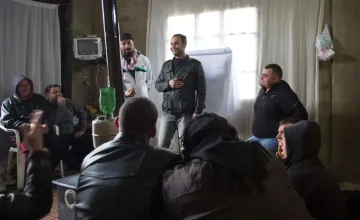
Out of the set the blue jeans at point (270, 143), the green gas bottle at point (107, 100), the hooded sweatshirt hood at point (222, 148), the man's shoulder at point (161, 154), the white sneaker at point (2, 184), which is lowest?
the white sneaker at point (2, 184)

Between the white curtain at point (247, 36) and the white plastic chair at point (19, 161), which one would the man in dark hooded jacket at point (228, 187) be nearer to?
the white curtain at point (247, 36)

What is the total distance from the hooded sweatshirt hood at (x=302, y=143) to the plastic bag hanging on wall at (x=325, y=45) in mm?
2015

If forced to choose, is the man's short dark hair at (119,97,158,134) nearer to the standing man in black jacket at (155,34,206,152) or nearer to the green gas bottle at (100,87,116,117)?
the green gas bottle at (100,87,116,117)

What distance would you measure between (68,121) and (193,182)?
10.5 ft

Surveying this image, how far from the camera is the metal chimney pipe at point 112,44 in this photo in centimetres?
208

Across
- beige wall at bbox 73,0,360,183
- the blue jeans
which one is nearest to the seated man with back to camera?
the blue jeans

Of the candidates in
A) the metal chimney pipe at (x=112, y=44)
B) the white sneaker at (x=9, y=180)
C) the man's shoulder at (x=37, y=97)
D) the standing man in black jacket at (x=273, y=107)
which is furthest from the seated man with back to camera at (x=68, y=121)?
the metal chimney pipe at (x=112, y=44)

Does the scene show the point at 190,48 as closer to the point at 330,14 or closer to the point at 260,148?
the point at 330,14

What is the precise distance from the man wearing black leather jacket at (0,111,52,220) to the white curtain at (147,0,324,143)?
2766 mm

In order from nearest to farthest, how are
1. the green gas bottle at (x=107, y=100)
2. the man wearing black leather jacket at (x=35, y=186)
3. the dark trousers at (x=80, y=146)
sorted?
1. the man wearing black leather jacket at (x=35, y=186)
2. the green gas bottle at (x=107, y=100)
3. the dark trousers at (x=80, y=146)

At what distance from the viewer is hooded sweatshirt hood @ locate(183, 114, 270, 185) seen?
116 centimetres

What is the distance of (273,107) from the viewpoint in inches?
131

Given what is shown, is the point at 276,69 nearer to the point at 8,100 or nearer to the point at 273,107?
the point at 273,107

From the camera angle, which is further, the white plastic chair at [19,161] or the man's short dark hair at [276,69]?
the white plastic chair at [19,161]
